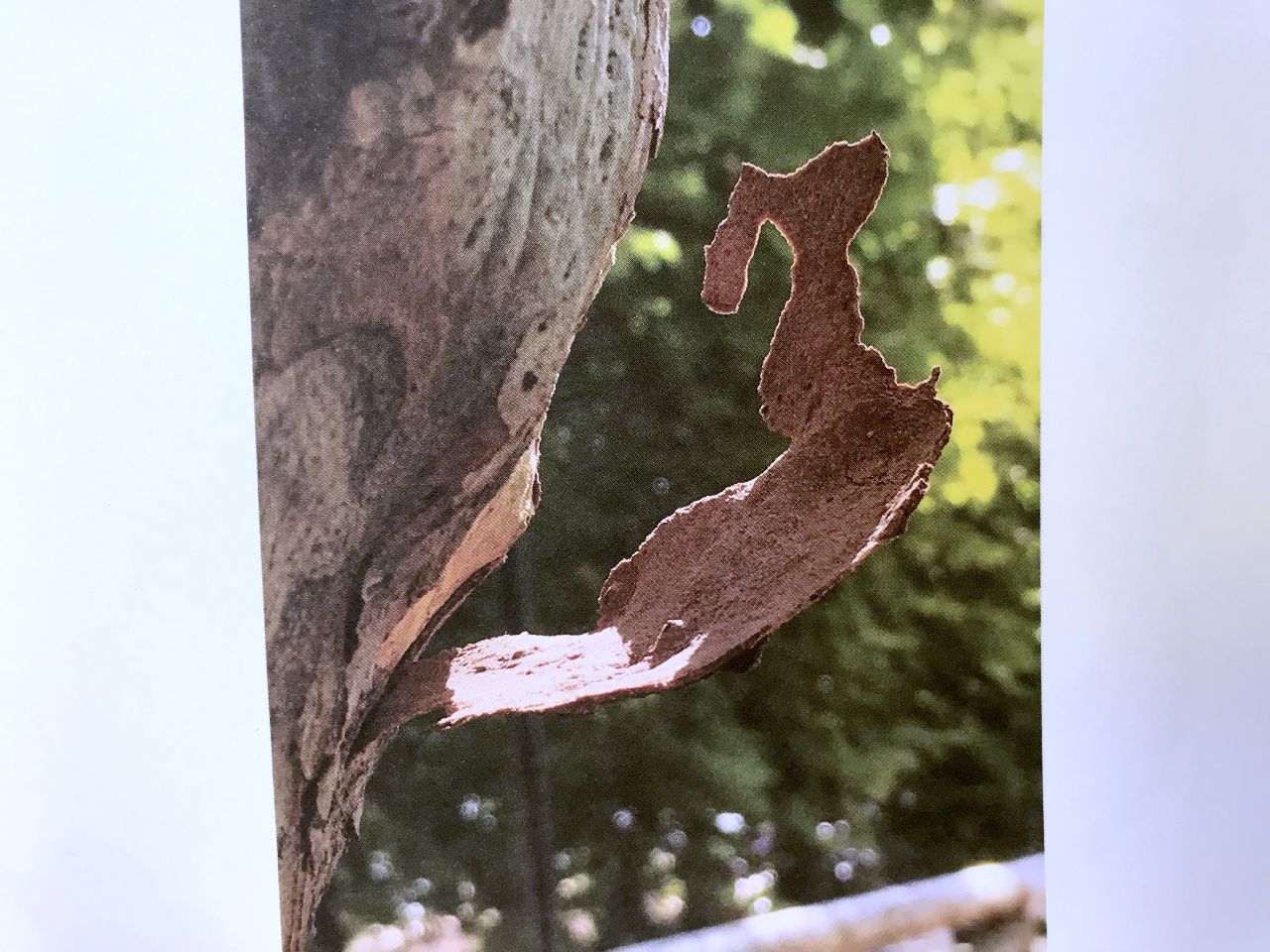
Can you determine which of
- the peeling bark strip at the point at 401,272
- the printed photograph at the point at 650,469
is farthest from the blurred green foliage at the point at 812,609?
the peeling bark strip at the point at 401,272

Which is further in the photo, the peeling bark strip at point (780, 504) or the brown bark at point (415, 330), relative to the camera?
the peeling bark strip at point (780, 504)

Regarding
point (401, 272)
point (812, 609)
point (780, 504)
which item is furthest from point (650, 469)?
point (401, 272)

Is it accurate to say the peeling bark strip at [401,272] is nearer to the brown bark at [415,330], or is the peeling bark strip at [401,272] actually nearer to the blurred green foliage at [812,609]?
the brown bark at [415,330]

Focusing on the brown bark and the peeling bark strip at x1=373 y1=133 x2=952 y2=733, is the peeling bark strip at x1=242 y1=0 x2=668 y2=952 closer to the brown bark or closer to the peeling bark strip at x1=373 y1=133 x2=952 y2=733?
the brown bark

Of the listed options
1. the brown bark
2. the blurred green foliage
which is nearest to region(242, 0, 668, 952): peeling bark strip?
the brown bark

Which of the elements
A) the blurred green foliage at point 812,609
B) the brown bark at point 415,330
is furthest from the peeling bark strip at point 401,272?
the blurred green foliage at point 812,609
